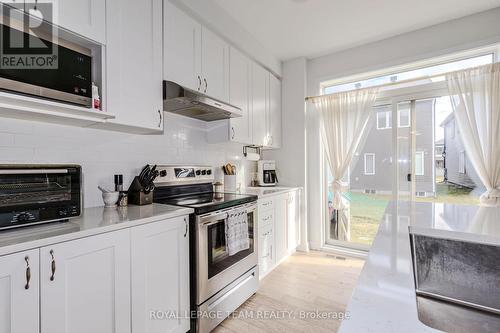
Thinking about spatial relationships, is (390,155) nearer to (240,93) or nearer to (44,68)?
(240,93)

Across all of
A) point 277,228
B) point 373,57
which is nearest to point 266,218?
point 277,228

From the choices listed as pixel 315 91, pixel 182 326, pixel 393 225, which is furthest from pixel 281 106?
pixel 182 326

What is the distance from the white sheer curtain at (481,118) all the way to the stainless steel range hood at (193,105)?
2.34 metres

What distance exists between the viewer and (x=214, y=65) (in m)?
2.28

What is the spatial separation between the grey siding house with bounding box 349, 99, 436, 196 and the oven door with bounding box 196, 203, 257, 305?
1.91m

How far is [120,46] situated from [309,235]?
10.3 feet

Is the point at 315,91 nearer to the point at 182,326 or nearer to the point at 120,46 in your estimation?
the point at 120,46

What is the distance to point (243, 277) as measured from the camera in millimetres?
2057

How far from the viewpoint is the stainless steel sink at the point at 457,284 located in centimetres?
76

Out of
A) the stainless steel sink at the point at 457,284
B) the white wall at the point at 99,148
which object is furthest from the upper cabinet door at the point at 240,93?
the stainless steel sink at the point at 457,284

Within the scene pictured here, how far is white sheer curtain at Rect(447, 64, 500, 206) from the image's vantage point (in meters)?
2.29

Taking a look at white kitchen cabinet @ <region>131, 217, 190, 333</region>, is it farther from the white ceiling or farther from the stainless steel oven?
the white ceiling

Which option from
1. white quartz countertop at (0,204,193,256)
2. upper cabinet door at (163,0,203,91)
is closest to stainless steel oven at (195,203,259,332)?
white quartz countertop at (0,204,193,256)

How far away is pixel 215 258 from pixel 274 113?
224 centimetres
